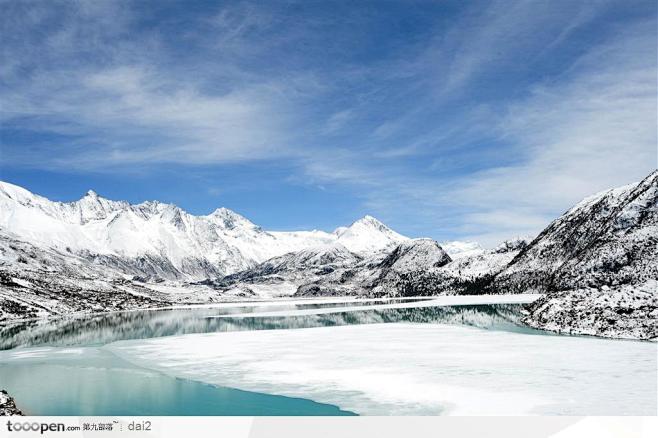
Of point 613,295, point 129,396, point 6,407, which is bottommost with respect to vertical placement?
point 129,396

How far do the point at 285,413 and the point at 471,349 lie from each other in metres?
26.7

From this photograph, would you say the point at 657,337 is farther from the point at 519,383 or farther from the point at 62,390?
the point at 62,390

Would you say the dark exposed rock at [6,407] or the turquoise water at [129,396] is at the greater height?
the dark exposed rock at [6,407]

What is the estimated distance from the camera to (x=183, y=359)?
46.4 metres

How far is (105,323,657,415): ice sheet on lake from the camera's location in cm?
2502

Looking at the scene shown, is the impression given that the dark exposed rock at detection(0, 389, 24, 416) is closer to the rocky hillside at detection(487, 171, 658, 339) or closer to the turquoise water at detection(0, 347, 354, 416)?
the turquoise water at detection(0, 347, 354, 416)

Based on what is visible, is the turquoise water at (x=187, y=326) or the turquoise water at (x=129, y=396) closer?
the turquoise water at (x=129, y=396)

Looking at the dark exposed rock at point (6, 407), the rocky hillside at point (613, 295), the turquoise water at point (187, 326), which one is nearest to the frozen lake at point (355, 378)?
the dark exposed rock at point (6, 407)

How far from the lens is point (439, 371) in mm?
34688

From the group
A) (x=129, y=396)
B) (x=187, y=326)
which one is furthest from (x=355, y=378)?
(x=187, y=326)

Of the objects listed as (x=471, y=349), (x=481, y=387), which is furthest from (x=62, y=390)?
(x=471, y=349)

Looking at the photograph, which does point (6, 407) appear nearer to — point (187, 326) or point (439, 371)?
point (439, 371)

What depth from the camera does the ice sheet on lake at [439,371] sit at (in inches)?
985

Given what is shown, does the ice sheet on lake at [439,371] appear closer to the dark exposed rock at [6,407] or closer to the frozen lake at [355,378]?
the frozen lake at [355,378]
